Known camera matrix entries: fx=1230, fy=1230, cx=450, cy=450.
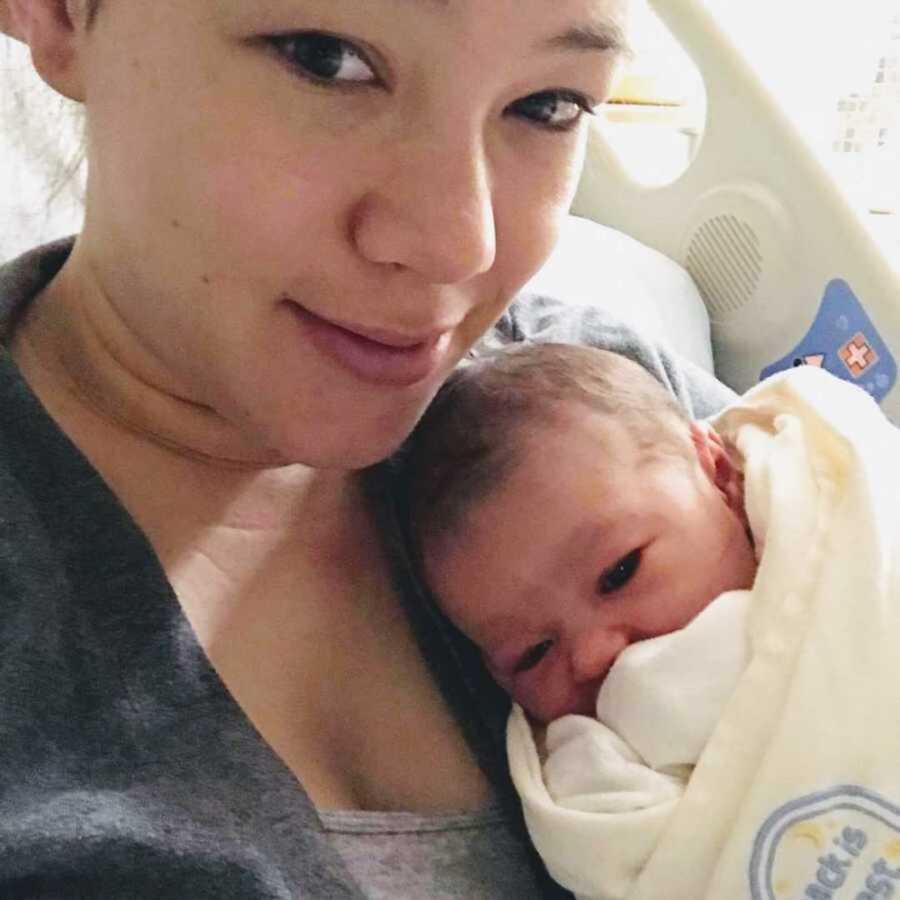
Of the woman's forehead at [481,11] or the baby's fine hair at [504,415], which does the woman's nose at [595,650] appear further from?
the woman's forehead at [481,11]

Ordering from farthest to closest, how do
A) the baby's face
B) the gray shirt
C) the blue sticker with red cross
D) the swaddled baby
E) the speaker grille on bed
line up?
the speaker grille on bed, the blue sticker with red cross, the baby's face, the swaddled baby, the gray shirt

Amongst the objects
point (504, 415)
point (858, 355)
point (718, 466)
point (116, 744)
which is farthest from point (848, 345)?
point (116, 744)

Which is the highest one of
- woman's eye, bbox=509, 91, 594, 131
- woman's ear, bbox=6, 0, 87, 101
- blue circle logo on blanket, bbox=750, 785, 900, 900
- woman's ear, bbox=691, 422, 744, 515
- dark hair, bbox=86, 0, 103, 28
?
woman's eye, bbox=509, 91, 594, 131

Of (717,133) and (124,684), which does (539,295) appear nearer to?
(717,133)

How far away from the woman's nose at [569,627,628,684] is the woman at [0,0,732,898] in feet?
0.32

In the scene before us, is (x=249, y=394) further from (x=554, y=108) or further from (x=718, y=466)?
(x=718, y=466)

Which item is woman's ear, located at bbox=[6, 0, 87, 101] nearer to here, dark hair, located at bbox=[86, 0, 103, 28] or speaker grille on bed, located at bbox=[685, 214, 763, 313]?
dark hair, located at bbox=[86, 0, 103, 28]

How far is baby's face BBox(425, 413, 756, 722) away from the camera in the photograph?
35.0 inches

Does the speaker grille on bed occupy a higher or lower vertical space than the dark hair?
lower

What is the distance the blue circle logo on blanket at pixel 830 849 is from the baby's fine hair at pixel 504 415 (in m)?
0.29

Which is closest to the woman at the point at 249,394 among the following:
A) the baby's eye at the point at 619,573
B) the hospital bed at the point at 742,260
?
the baby's eye at the point at 619,573

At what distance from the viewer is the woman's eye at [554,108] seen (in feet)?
2.70

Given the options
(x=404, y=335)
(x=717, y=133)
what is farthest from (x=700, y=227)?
(x=404, y=335)

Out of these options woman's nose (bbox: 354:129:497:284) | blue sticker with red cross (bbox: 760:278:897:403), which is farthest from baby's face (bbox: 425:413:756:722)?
blue sticker with red cross (bbox: 760:278:897:403)
